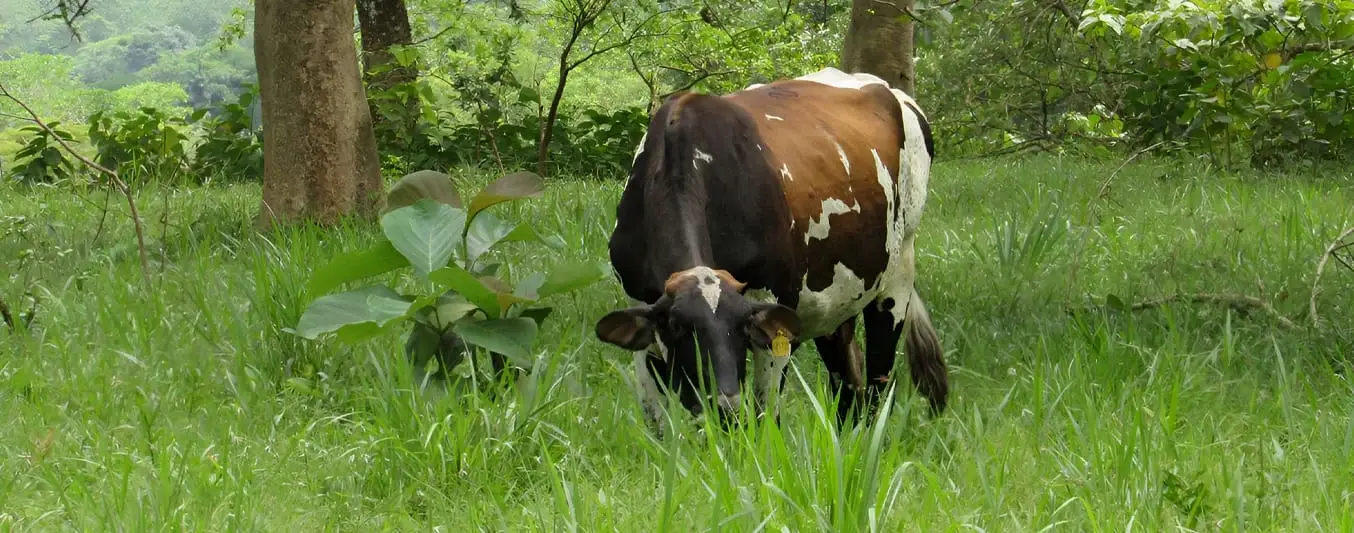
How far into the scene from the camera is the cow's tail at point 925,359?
5.20m

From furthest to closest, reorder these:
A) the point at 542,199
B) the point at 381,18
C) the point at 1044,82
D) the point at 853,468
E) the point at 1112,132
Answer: the point at 381,18 < the point at 1044,82 < the point at 1112,132 < the point at 542,199 < the point at 853,468

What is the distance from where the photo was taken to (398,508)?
3.71 metres

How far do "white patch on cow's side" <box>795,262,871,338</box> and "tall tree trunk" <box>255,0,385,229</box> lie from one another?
3.92m

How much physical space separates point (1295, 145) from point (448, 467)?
8648 millimetres

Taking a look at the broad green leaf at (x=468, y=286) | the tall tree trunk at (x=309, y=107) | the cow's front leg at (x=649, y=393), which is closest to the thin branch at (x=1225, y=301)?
the cow's front leg at (x=649, y=393)

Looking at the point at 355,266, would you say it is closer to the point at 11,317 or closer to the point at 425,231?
the point at 425,231

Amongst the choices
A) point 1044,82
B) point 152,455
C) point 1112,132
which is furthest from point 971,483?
point 1044,82

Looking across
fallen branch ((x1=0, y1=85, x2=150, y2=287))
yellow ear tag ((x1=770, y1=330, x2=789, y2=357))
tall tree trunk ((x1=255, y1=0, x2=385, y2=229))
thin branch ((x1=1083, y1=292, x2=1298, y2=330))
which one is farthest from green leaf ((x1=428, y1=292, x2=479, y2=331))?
tall tree trunk ((x1=255, y1=0, x2=385, y2=229))

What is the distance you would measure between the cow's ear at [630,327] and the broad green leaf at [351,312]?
95 centimetres

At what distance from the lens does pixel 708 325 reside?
12.6ft

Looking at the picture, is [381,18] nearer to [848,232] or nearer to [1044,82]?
[1044,82]

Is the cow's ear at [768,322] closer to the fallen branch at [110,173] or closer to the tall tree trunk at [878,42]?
the fallen branch at [110,173]

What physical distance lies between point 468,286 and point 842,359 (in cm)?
168

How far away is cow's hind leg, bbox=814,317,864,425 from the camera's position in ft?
18.0
